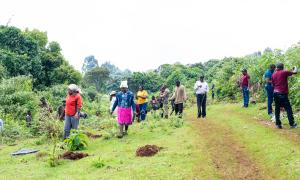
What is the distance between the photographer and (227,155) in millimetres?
11945

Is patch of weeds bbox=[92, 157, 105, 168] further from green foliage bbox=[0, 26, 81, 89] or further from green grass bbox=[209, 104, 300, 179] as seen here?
green foliage bbox=[0, 26, 81, 89]

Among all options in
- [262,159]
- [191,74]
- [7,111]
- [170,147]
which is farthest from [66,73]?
[262,159]

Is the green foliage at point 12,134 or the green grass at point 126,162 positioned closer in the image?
the green grass at point 126,162

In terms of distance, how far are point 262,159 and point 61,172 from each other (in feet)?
18.5

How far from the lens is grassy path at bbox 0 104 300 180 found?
10.3 meters

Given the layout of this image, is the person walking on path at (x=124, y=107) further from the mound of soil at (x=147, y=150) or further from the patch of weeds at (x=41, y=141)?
the patch of weeds at (x=41, y=141)

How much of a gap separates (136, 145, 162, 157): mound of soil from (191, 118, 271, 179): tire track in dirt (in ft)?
5.39

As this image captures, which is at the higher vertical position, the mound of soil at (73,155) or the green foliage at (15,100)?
the green foliage at (15,100)

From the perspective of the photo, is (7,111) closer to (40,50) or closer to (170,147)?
(170,147)

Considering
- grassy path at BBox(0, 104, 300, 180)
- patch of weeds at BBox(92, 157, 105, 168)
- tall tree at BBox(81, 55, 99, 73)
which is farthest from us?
tall tree at BBox(81, 55, 99, 73)

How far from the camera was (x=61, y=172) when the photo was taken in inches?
453

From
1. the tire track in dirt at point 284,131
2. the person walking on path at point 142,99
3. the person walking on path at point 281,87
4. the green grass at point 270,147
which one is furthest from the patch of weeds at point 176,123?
the person walking on path at point 281,87

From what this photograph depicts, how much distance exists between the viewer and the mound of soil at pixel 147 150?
1250 cm

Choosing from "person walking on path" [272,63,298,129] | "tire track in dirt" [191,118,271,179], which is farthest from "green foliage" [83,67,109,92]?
"person walking on path" [272,63,298,129]
